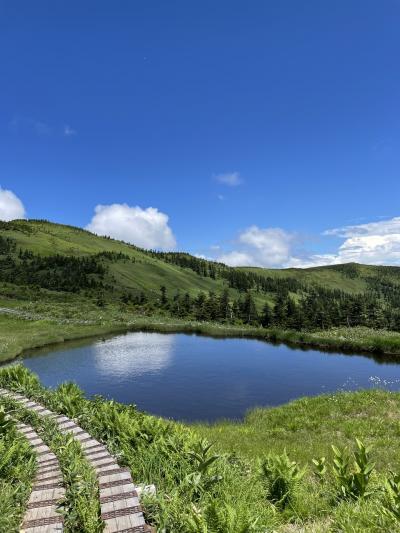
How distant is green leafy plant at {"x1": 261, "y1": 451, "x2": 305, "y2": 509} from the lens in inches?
356

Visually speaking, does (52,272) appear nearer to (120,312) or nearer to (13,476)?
(120,312)

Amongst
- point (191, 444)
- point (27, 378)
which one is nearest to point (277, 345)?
point (27, 378)

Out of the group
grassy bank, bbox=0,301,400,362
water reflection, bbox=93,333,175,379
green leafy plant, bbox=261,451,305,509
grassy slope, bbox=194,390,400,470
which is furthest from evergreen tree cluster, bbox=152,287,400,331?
green leafy plant, bbox=261,451,305,509

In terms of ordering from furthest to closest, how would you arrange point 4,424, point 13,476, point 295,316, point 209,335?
point 295,316
point 209,335
point 4,424
point 13,476

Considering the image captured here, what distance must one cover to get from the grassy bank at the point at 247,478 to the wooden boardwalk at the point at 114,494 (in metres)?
0.33

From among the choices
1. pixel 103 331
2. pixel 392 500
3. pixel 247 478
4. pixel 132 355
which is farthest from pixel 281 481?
pixel 103 331

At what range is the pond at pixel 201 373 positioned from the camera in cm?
3225

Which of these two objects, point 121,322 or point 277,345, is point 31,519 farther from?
point 121,322

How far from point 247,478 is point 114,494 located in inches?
145

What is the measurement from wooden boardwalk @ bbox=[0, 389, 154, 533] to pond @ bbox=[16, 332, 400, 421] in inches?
684

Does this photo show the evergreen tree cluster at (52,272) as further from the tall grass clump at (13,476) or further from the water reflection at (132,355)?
the tall grass clump at (13,476)

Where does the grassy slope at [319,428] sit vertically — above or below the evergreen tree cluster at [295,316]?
below

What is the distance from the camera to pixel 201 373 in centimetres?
4356

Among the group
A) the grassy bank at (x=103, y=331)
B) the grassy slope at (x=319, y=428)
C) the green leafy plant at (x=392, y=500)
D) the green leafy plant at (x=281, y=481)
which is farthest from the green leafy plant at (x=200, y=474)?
the grassy bank at (x=103, y=331)
